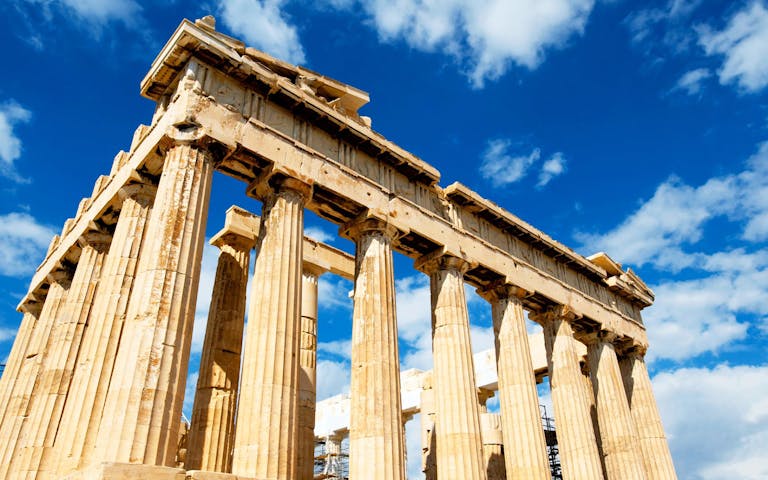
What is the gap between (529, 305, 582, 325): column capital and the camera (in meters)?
23.7

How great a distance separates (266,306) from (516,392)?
9813 mm

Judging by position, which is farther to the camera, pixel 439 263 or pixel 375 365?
pixel 439 263

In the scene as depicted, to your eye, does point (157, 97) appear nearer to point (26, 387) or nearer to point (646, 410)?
point (26, 387)

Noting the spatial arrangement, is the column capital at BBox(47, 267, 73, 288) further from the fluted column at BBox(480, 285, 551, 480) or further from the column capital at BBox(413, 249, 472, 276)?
the fluted column at BBox(480, 285, 551, 480)

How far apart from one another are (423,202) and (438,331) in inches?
162

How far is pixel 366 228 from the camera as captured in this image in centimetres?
1812

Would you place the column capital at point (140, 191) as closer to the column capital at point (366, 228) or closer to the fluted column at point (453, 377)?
the column capital at point (366, 228)

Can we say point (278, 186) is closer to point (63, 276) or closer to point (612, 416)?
point (63, 276)

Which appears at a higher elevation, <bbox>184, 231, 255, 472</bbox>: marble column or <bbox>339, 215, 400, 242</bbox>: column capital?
<bbox>339, 215, 400, 242</bbox>: column capital

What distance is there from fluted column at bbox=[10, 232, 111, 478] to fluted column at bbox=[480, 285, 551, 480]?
41.5 feet

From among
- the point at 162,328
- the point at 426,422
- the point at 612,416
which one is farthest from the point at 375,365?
the point at 426,422

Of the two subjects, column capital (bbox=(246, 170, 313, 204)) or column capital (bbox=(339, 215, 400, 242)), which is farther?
column capital (bbox=(339, 215, 400, 242))

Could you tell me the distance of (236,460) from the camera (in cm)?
1259

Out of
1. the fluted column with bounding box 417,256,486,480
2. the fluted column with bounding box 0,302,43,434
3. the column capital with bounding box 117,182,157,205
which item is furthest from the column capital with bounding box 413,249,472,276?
the fluted column with bounding box 0,302,43,434
